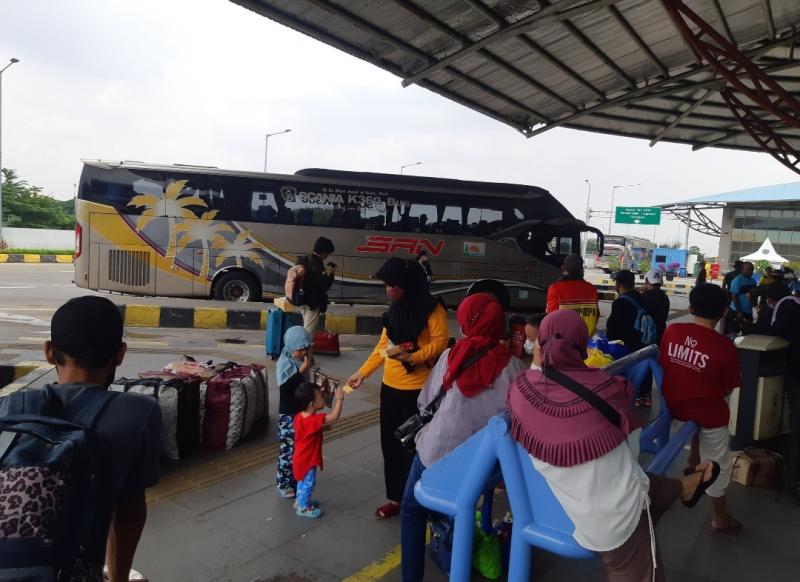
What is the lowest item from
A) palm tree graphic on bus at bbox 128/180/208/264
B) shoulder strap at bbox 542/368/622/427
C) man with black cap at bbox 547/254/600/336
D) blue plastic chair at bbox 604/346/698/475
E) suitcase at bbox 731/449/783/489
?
suitcase at bbox 731/449/783/489

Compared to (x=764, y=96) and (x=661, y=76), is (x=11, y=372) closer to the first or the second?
(x=661, y=76)

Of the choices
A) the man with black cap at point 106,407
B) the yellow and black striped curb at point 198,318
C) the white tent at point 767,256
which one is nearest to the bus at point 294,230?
the yellow and black striped curb at point 198,318

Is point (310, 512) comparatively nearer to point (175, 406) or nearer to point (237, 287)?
point (175, 406)

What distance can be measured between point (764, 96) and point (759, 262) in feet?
96.9

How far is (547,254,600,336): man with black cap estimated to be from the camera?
5.36 m

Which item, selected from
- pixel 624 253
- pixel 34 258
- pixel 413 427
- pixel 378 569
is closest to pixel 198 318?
pixel 378 569

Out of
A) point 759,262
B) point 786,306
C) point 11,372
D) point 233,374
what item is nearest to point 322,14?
point 233,374

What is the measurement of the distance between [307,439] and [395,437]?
537 mm

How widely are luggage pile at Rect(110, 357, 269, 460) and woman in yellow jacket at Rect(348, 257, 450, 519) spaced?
1472mm

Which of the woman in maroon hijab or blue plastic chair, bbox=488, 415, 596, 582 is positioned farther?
blue plastic chair, bbox=488, 415, 596, 582

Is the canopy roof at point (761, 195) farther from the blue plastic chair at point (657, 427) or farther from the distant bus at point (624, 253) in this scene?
the blue plastic chair at point (657, 427)

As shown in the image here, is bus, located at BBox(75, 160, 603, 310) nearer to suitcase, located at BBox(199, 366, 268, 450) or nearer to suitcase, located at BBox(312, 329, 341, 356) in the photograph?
suitcase, located at BBox(312, 329, 341, 356)

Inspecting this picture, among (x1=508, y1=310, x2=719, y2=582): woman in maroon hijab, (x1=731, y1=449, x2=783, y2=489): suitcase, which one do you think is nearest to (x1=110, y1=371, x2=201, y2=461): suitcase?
(x1=508, y1=310, x2=719, y2=582): woman in maroon hijab

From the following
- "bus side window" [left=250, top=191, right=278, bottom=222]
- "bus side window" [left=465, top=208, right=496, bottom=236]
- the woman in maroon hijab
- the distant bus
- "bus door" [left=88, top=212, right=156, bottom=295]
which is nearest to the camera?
the woman in maroon hijab
